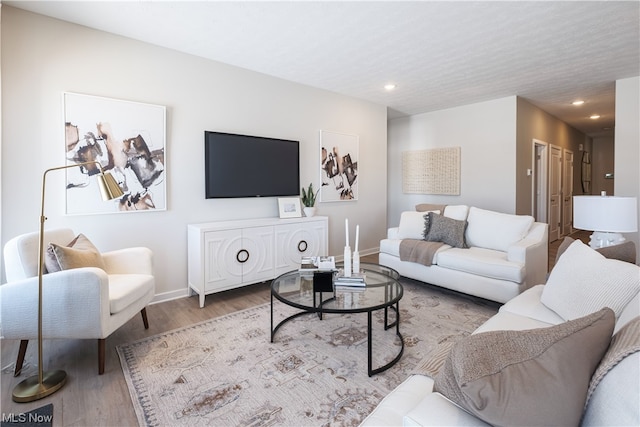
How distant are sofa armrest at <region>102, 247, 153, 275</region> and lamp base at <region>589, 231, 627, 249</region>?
346 centimetres

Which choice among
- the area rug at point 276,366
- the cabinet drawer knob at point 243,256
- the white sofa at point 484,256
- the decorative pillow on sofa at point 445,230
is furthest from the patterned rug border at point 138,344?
the decorative pillow on sofa at point 445,230

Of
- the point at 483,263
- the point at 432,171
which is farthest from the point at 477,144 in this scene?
the point at 483,263

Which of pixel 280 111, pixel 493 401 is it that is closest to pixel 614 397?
pixel 493 401

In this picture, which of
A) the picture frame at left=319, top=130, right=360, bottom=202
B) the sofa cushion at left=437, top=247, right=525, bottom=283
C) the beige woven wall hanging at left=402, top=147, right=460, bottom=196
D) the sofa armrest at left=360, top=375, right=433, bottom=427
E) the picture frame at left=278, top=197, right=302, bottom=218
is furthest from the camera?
the beige woven wall hanging at left=402, top=147, right=460, bottom=196

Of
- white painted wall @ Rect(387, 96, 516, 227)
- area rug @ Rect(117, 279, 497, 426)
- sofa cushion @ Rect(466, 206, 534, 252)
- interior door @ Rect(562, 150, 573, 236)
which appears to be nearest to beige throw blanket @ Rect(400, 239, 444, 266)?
sofa cushion @ Rect(466, 206, 534, 252)

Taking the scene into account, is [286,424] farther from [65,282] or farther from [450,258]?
[450,258]

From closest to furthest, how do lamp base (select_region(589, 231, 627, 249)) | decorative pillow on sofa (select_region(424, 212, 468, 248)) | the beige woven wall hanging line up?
lamp base (select_region(589, 231, 627, 249)) < decorative pillow on sofa (select_region(424, 212, 468, 248)) < the beige woven wall hanging

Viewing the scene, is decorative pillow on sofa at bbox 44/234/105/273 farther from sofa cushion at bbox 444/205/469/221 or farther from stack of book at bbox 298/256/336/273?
sofa cushion at bbox 444/205/469/221

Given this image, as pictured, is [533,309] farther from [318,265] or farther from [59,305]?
[59,305]

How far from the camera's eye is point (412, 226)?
→ 361 cm

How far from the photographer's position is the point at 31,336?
1.77m

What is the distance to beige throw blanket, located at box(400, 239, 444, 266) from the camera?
3209mm

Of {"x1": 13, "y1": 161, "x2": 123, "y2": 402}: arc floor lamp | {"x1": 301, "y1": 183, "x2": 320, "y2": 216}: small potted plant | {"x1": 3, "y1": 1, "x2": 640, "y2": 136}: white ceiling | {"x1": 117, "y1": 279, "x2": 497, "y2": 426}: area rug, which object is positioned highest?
{"x1": 3, "y1": 1, "x2": 640, "y2": 136}: white ceiling

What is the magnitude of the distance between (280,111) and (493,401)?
12.0 ft
